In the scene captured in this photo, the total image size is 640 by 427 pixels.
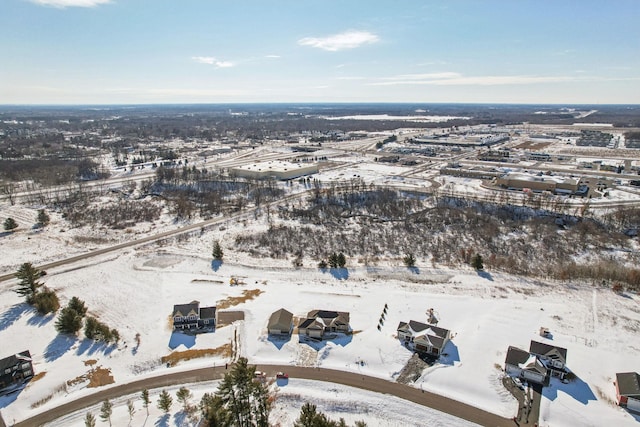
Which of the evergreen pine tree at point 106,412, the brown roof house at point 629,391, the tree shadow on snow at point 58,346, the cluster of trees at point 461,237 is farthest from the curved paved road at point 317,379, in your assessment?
the cluster of trees at point 461,237

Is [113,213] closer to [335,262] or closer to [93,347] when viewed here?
[93,347]

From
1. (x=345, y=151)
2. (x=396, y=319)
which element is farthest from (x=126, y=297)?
(x=345, y=151)

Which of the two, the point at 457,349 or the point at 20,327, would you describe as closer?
the point at 457,349

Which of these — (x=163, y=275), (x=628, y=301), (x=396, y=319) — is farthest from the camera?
(x=163, y=275)

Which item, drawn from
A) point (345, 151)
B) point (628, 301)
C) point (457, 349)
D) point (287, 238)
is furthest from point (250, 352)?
point (345, 151)

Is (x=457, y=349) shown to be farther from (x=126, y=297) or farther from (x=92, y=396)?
(x=126, y=297)

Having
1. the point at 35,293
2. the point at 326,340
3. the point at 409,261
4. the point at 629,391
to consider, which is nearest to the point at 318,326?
the point at 326,340

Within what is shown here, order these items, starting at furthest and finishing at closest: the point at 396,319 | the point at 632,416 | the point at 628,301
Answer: the point at 628,301
the point at 396,319
the point at 632,416

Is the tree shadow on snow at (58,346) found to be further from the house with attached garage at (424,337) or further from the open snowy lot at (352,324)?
the house with attached garage at (424,337)
